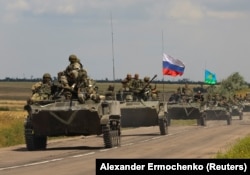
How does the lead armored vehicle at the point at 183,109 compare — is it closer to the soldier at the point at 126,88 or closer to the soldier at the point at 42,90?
the soldier at the point at 126,88

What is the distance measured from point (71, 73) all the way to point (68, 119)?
1588 mm

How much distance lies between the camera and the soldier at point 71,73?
90.7 ft

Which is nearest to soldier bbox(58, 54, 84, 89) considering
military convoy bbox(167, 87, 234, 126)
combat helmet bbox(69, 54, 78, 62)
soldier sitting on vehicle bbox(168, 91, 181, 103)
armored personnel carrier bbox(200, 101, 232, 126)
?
combat helmet bbox(69, 54, 78, 62)

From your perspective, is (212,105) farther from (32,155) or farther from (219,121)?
(32,155)

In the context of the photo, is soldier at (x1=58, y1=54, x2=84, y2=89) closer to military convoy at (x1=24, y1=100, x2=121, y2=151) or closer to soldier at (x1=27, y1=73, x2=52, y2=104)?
soldier at (x1=27, y1=73, x2=52, y2=104)

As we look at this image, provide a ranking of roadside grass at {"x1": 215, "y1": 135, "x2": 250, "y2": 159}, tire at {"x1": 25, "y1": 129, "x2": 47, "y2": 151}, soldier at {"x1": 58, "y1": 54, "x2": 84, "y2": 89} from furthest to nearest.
A: soldier at {"x1": 58, "y1": 54, "x2": 84, "y2": 89}, tire at {"x1": 25, "y1": 129, "x2": 47, "y2": 151}, roadside grass at {"x1": 215, "y1": 135, "x2": 250, "y2": 159}

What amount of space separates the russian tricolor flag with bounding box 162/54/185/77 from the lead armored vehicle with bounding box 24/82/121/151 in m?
24.0

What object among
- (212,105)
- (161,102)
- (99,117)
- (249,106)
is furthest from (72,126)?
(249,106)

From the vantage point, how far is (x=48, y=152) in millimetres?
25844

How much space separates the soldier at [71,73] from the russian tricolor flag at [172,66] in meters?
23.3

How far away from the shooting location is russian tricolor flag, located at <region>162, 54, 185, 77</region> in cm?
Result: 5128

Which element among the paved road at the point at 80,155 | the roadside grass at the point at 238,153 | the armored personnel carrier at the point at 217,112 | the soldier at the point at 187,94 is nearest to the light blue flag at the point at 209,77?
the armored personnel carrier at the point at 217,112

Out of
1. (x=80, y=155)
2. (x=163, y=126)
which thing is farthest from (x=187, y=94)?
(x=80, y=155)

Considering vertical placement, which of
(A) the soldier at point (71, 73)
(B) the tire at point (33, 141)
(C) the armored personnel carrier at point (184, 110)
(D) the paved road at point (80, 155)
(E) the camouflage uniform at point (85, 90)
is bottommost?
(D) the paved road at point (80, 155)
